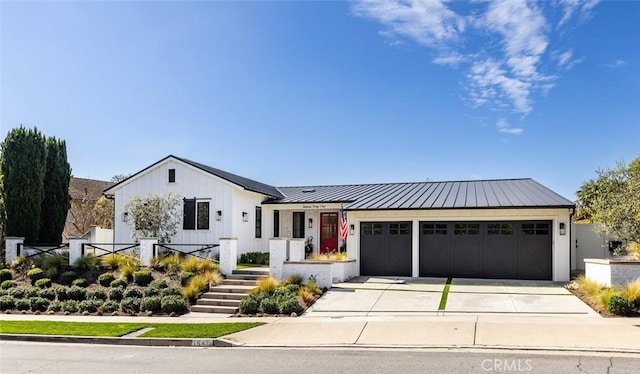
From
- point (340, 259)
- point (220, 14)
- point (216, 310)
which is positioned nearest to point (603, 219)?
point (340, 259)

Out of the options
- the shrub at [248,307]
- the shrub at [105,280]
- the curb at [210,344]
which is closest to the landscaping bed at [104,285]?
the shrub at [105,280]

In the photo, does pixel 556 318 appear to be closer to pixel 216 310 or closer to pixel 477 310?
pixel 477 310

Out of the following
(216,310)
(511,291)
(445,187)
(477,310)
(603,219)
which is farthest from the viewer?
(445,187)

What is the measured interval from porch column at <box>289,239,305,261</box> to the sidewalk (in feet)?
15.9

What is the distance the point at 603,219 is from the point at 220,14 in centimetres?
1409

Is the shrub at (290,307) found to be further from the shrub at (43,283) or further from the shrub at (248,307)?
the shrub at (43,283)

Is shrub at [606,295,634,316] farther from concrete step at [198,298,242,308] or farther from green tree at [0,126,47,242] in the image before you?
green tree at [0,126,47,242]

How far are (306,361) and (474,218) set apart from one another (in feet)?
38.2

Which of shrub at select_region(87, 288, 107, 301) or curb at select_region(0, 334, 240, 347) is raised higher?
shrub at select_region(87, 288, 107, 301)

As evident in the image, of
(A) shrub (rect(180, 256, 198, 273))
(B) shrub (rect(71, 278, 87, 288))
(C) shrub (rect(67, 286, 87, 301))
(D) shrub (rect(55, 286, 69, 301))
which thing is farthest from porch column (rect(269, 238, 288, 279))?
(D) shrub (rect(55, 286, 69, 301))

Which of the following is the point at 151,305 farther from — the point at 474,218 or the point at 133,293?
the point at 474,218

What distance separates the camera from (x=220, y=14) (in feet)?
49.1

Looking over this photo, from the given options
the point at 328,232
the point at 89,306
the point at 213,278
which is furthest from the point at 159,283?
the point at 328,232

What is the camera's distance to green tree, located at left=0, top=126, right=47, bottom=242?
21.4 m
